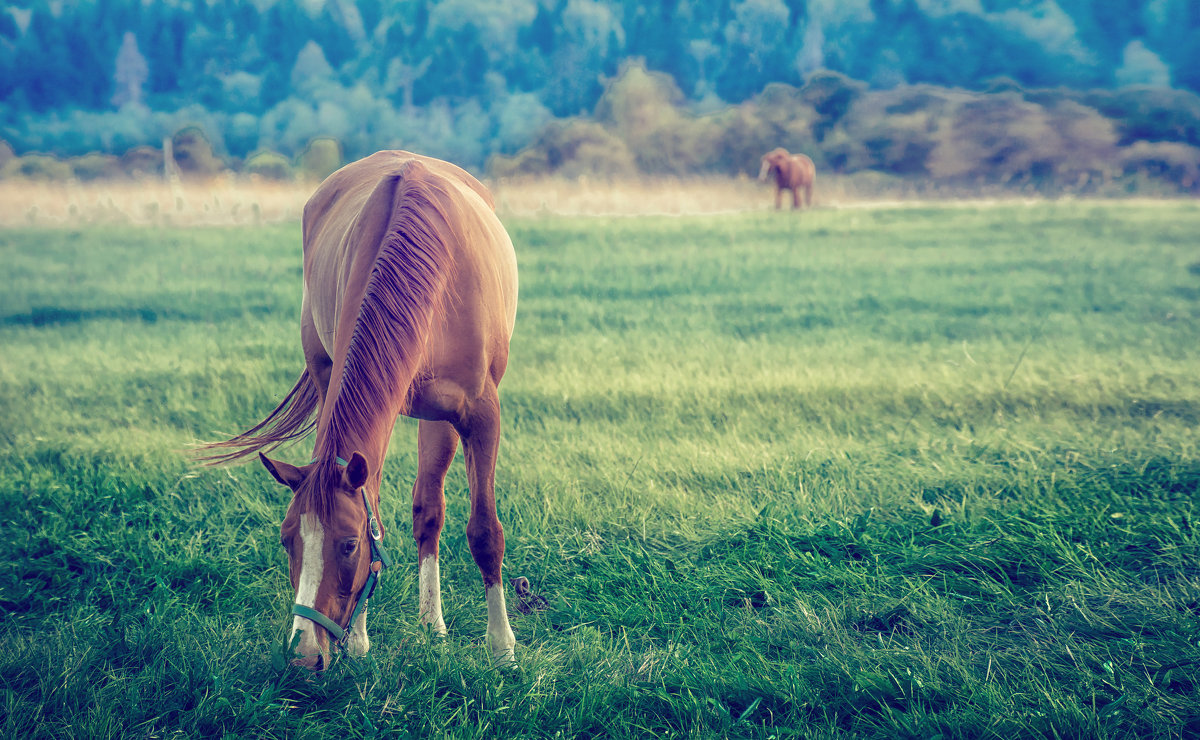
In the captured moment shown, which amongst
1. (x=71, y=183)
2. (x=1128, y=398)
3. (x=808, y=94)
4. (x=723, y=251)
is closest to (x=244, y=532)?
(x=1128, y=398)

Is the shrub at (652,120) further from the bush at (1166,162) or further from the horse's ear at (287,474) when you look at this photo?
the horse's ear at (287,474)

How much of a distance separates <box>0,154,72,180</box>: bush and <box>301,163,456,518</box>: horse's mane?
20570 mm

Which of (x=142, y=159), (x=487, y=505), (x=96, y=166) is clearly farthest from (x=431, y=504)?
(x=96, y=166)

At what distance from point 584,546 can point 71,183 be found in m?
18.1

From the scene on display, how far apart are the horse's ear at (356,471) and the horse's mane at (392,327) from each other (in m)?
0.05

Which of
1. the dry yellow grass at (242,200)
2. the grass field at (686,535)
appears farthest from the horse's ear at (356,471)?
the dry yellow grass at (242,200)

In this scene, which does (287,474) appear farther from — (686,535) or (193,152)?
(193,152)

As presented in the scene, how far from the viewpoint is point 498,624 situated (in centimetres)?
292

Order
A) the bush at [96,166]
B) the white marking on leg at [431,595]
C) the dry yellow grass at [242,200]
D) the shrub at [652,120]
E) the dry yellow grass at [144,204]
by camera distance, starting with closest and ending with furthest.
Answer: the white marking on leg at [431,595], the dry yellow grass at [144,204], the dry yellow grass at [242,200], the bush at [96,166], the shrub at [652,120]

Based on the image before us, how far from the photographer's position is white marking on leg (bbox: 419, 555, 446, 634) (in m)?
3.00

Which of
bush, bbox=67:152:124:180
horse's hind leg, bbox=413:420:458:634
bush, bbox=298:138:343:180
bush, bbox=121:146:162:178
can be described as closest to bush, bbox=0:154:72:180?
bush, bbox=67:152:124:180

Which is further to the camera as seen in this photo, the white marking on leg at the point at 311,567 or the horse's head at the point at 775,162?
the horse's head at the point at 775,162

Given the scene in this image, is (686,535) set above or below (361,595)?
below

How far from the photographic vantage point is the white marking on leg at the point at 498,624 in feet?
9.41
